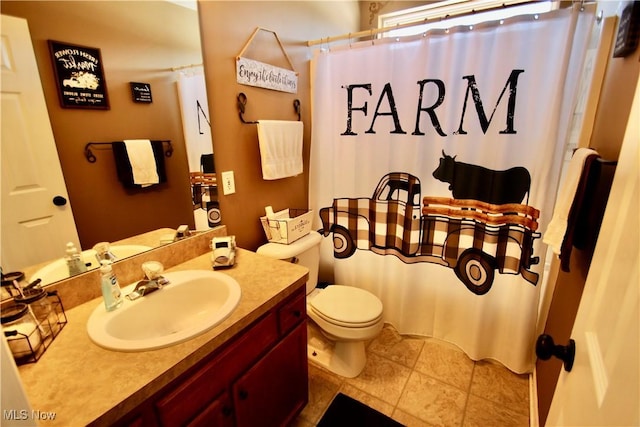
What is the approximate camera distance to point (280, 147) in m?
1.79

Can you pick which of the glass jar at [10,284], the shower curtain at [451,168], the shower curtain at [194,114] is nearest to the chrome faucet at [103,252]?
the glass jar at [10,284]

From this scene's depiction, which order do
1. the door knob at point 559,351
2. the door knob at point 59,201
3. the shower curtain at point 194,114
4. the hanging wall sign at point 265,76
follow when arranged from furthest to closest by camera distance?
1. the hanging wall sign at point 265,76
2. the shower curtain at point 194,114
3. the door knob at point 59,201
4. the door knob at point 559,351

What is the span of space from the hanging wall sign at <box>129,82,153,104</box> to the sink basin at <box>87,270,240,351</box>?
0.72 metres

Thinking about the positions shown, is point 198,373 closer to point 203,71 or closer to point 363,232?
point 203,71

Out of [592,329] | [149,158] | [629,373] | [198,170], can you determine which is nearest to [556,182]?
[592,329]

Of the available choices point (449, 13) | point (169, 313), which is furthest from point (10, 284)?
point (449, 13)

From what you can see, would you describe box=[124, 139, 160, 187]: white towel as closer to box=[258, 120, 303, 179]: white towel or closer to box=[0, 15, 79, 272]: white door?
box=[0, 15, 79, 272]: white door

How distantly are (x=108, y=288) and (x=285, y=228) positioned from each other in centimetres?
92

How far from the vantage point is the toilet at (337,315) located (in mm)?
1681

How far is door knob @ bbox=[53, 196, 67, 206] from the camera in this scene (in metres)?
1.02

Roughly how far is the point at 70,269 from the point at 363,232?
63.2 inches

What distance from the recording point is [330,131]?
80.7 inches

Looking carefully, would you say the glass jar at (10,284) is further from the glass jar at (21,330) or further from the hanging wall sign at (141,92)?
the hanging wall sign at (141,92)

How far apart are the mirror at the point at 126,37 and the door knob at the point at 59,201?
1.0 inches
